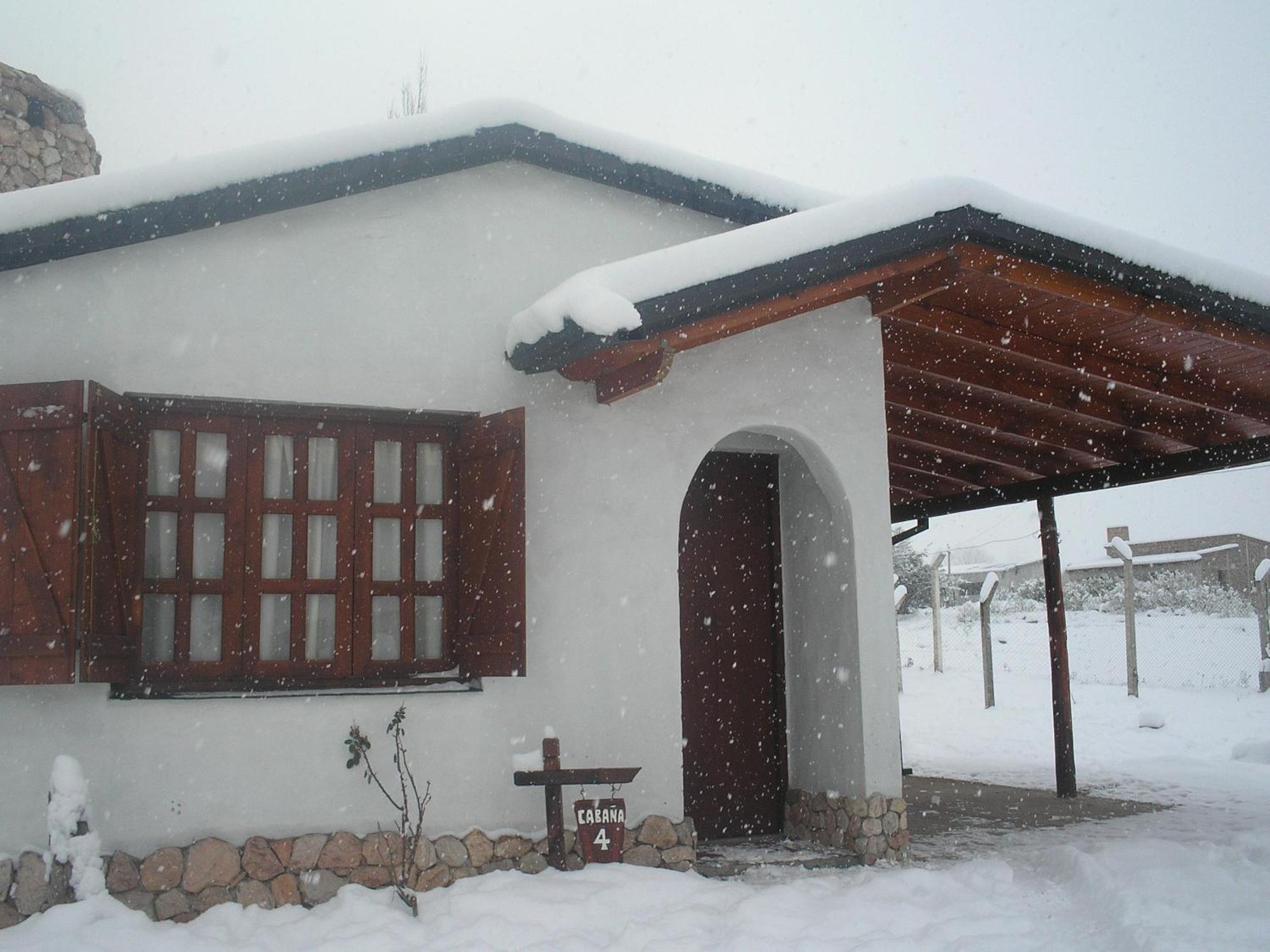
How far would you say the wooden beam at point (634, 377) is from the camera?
199 inches

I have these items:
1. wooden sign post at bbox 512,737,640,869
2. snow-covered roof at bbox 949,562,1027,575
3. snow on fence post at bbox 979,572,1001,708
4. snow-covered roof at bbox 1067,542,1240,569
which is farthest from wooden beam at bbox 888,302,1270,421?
snow-covered roof at bbox 949,562,1027,575

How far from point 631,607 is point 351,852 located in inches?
72.0

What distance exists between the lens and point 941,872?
5496 mm

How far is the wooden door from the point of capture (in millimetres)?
6672

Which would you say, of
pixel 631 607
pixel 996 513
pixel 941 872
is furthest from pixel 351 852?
pixel 996 513

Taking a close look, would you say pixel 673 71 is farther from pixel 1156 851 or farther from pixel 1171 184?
pixel 1156 851

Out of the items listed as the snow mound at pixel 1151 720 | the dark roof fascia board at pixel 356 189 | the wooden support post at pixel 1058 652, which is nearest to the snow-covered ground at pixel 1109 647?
the snow mound at pixel 1151 720

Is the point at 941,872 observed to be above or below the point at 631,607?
below

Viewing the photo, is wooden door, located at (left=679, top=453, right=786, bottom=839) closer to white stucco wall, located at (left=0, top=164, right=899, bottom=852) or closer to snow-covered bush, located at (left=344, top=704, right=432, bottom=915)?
white stucco wall, located at (left=0, top=164, right=899, bottom=852)

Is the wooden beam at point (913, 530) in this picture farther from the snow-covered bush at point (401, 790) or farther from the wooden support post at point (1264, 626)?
the snow-covered bush at point (401, 790)

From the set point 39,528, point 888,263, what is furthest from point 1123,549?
point 39,528

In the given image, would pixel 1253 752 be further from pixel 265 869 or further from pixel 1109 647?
pixel 265 869

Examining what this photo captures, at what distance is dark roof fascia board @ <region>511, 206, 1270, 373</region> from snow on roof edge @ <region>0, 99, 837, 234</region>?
4.29 feet

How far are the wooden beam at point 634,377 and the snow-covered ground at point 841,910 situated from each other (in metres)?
2.38
